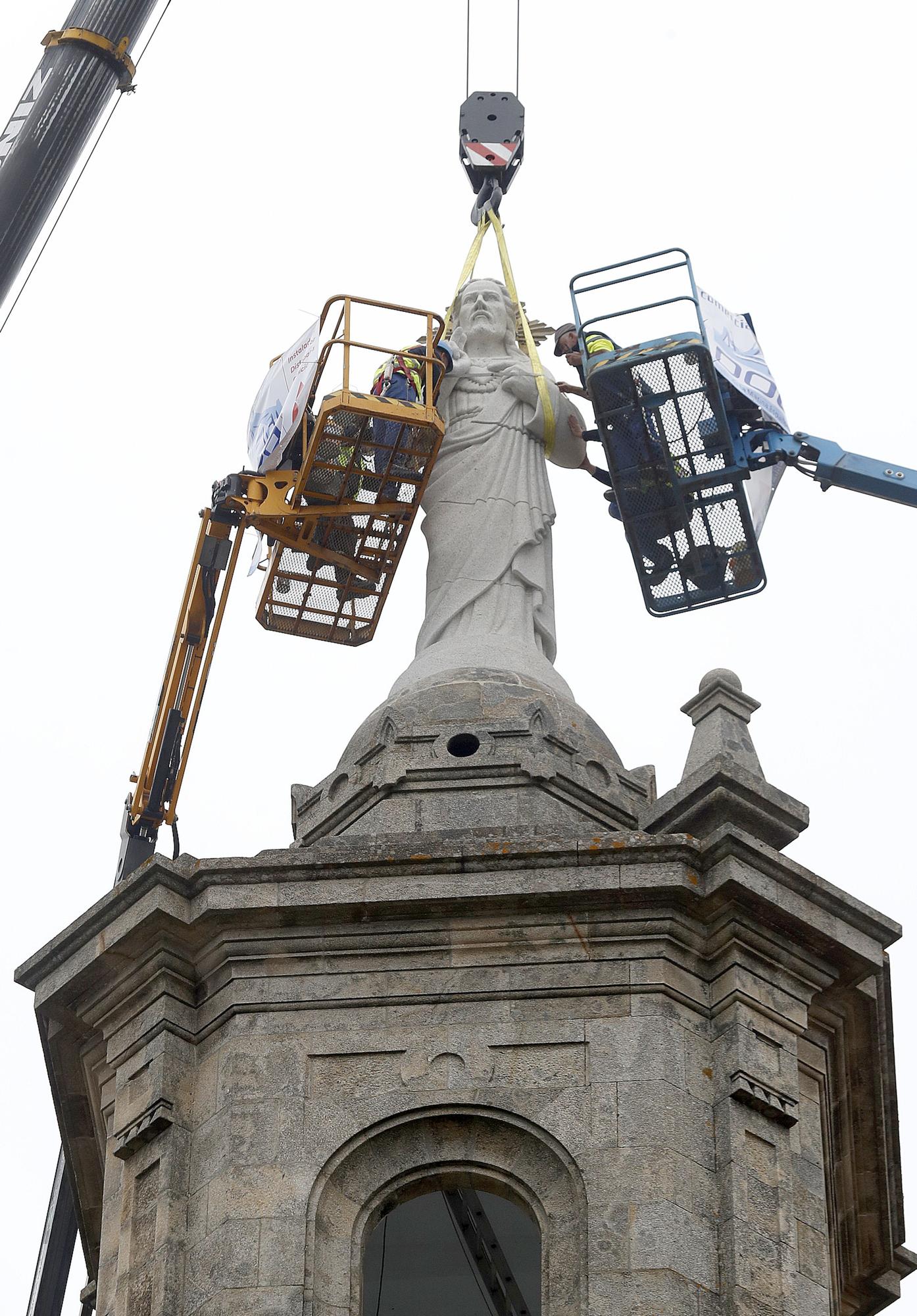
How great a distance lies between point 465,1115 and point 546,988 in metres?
1.14

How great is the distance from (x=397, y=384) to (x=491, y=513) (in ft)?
5.72

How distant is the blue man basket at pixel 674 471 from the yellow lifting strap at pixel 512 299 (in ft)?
1.62

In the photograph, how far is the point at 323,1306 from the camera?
69.4 feet

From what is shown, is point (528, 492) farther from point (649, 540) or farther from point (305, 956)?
point (305, 956)

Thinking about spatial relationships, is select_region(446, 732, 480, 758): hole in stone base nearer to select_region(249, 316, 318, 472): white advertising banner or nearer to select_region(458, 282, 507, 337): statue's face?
select_region(249, 316, 318, 472): white advertising banner

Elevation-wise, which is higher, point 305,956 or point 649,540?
point 649,540

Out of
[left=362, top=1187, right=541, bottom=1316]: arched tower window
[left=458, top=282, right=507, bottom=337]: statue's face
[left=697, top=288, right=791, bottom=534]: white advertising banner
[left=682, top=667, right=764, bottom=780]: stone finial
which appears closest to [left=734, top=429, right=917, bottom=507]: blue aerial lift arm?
[left=697, top=288, right=791, bottom=534]: white advertising banner

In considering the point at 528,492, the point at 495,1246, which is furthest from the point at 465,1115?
the point at 528,492

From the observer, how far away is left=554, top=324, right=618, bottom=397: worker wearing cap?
2930 centimetres

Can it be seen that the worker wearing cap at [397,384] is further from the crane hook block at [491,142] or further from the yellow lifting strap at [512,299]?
the crane hook block at [491,142]

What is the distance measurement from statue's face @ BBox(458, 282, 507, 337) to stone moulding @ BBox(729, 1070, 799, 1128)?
10.1 meters

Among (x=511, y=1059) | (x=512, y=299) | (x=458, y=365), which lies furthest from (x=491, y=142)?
(x=511, y=1059)

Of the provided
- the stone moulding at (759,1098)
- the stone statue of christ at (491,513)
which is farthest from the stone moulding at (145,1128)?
the stone statue of christ at (491,513)

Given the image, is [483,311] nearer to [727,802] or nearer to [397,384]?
[397,384]
